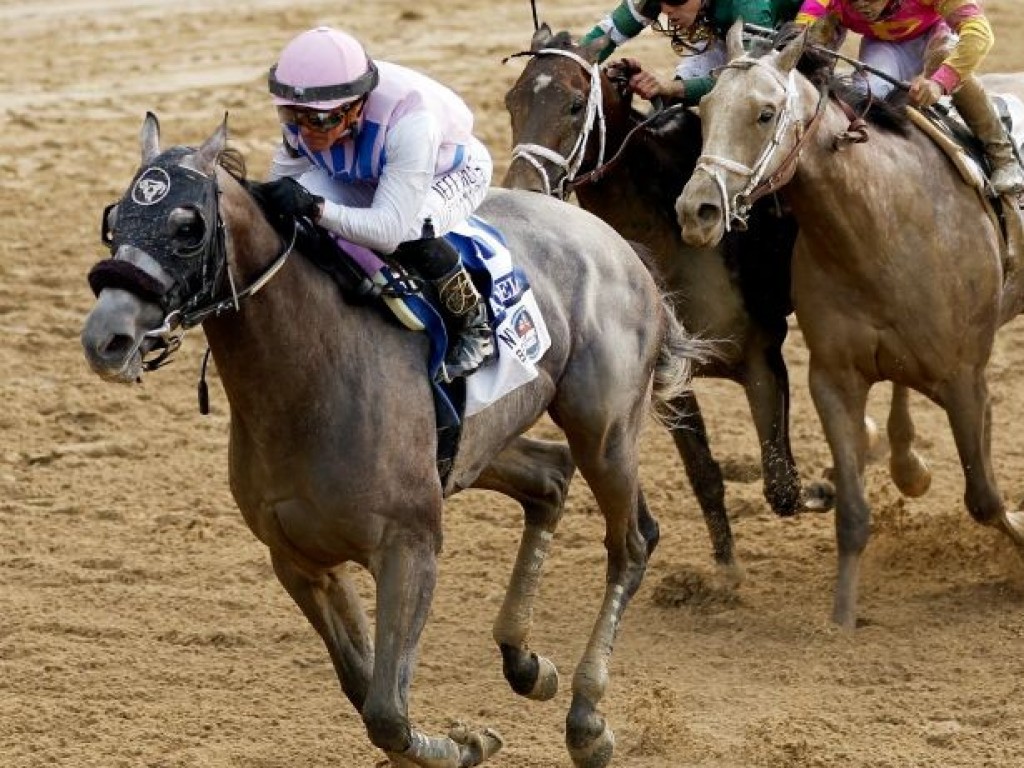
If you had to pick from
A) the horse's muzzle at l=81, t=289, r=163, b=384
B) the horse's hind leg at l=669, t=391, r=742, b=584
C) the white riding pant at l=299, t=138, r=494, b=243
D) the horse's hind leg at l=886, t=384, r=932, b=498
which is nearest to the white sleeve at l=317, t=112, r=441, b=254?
the white riding pant at l=299, t=138, r=494, b=243

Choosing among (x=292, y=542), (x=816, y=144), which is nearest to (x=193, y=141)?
(x=816, y=144)

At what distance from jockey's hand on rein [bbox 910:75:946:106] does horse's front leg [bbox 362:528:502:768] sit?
9.21ft

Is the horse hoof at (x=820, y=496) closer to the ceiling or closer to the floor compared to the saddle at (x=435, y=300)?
closer to the floor

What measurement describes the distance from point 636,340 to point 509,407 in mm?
739

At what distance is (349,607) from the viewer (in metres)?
6.39

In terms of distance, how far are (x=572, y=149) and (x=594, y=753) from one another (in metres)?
2.48

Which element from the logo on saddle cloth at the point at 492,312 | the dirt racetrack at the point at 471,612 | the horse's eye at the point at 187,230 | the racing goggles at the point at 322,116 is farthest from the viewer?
the dirt racetrack at the point at 471,612

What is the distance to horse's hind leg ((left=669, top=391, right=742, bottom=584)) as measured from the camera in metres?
8.27

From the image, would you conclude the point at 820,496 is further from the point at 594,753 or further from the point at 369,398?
the point at 369,398

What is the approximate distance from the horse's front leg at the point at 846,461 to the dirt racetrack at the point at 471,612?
0.55 feet

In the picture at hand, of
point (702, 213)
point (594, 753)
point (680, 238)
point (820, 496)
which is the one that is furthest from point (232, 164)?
point (820, 496)

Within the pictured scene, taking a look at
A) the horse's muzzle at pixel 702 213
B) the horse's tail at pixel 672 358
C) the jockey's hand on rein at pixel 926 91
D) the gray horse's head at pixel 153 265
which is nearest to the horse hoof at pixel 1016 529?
the horse's tail at pixel 672 358

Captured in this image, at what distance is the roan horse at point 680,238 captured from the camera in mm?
8047

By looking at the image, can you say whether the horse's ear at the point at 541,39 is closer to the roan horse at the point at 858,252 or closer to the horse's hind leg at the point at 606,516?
the roan horse at the point at 858,252
